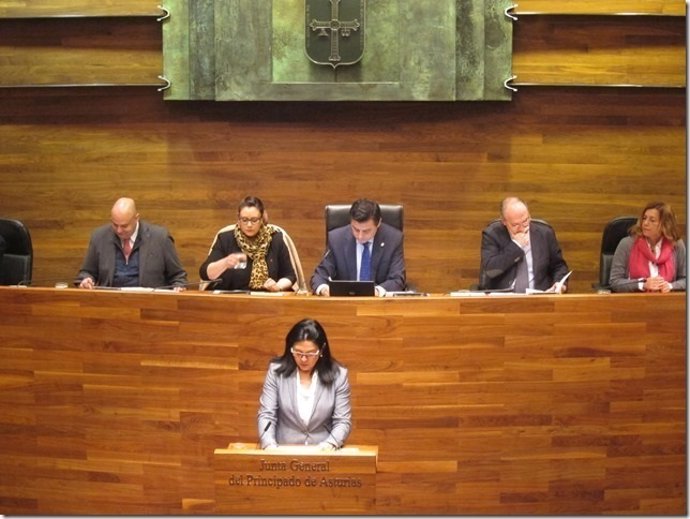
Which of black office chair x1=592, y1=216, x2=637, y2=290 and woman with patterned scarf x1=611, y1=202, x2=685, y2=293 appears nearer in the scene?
woman with patterned scarf x1=611, y1=202, x2=685, y2=293

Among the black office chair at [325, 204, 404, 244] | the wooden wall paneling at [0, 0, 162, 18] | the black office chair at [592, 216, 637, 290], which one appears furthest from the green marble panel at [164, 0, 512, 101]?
A: the black office chair at [592, 216, 637, 290]

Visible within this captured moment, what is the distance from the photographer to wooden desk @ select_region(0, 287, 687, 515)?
4.86 metres

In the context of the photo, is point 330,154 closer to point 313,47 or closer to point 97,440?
point 313,47

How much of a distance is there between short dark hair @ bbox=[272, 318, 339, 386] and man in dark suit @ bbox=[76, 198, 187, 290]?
1.30 meters

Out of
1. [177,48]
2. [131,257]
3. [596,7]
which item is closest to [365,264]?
[131,257]

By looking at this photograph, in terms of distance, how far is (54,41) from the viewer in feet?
21.1

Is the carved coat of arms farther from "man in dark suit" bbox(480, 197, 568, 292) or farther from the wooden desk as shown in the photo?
the wooden desk

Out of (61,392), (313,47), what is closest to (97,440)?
(61,392)

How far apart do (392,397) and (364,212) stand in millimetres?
853

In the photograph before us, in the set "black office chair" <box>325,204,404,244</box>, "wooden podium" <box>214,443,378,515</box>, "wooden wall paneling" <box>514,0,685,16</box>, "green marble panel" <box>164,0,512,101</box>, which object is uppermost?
"wooden wall paneling" <box>514,0,685,16</box>

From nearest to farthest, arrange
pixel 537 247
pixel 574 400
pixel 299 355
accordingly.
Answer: pixel 299 355, pixel 574 400, pixel 537 247

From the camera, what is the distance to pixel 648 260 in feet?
17.9

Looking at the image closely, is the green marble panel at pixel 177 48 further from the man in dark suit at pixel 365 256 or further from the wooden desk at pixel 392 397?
the wooden desk at pixel 392 397

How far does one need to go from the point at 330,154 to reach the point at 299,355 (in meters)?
2.45
